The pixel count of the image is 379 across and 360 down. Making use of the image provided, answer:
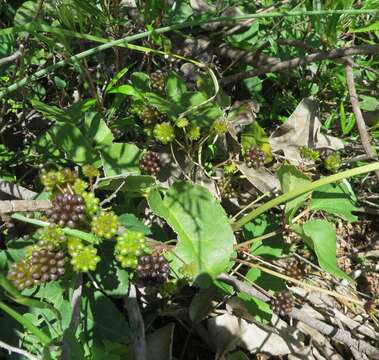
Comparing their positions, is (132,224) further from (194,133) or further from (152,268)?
(194,133)

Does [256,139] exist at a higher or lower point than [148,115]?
lower

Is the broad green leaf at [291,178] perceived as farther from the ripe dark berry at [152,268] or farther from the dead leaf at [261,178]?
the ripe dark berry at [152,268]

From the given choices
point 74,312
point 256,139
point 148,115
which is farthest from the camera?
point 256,139

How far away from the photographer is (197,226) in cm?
151

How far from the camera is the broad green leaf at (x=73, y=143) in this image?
1526mm

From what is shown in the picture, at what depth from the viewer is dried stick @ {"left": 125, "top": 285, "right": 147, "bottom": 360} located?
147 centimetres

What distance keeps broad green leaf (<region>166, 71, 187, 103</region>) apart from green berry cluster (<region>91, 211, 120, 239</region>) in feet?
2.16

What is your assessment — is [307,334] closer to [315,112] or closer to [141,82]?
[315,112]

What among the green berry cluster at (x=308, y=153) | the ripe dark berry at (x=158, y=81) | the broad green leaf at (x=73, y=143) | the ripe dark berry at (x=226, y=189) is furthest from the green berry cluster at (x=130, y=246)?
the green berry cluster at (x=308, y=153)

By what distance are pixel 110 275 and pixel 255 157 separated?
722 millimetres

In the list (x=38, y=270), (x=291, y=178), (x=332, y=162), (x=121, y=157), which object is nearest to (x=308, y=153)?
(x=332, y=162)

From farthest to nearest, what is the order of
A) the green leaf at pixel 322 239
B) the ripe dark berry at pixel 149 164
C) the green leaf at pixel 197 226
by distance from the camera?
the ripe dark berry at pixel 149 164 → the green leaf at pixel 322 239 → the green leaf at pixel 197 226

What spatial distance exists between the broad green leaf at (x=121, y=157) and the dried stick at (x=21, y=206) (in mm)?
258

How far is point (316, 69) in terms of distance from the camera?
7.23 feet
